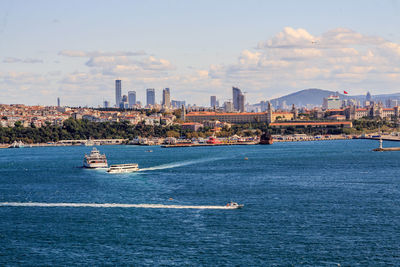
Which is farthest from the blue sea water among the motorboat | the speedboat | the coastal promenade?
the motorboat

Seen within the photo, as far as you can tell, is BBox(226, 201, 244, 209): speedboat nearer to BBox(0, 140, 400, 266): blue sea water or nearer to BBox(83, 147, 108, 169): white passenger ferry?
BBox(0, 140, 400, 266): blue sea water

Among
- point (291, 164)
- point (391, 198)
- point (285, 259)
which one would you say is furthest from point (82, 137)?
point (285, 259)

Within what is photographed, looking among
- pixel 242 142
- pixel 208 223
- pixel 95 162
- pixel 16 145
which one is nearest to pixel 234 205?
pixel 208 223

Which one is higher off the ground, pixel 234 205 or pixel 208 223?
pixel 234 205

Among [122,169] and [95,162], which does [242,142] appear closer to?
[95,162]

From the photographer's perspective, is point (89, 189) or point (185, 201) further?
point (89, 189)

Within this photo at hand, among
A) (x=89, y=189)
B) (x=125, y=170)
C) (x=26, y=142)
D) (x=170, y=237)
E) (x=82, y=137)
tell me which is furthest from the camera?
(x=82, y=137)

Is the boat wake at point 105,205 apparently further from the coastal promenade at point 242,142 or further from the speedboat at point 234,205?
the coastal promenade at point 242,142

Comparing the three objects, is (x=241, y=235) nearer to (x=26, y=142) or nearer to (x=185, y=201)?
(x=185, y=201)
